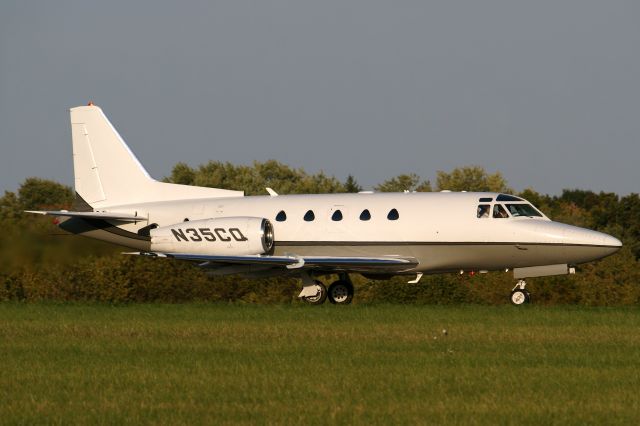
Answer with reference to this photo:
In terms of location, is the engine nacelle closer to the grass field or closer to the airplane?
the airplane

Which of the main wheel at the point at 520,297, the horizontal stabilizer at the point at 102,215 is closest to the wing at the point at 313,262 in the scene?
the main wheel at the point at 520,297

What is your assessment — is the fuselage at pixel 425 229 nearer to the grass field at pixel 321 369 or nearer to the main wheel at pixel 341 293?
the main wheel at pixel 341 293

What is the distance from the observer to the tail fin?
102 ft

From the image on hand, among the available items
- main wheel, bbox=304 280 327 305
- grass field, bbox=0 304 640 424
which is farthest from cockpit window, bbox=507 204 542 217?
main wheel, bbox=304 280 327 305

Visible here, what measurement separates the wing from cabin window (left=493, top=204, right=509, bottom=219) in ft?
7.02

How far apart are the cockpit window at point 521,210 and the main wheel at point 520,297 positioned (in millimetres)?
1753

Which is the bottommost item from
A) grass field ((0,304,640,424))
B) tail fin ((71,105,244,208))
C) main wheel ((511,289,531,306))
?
grass field ((0,304,640,424))

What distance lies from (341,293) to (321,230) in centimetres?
173

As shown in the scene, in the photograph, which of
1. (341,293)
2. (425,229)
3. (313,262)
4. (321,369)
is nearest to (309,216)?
(313,262)

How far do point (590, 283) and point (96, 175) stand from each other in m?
17.8

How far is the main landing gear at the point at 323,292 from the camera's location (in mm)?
28672

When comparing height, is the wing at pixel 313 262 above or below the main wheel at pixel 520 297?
above

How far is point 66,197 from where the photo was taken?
260 ft

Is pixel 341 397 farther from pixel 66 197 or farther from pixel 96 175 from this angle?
pixel 66 197
